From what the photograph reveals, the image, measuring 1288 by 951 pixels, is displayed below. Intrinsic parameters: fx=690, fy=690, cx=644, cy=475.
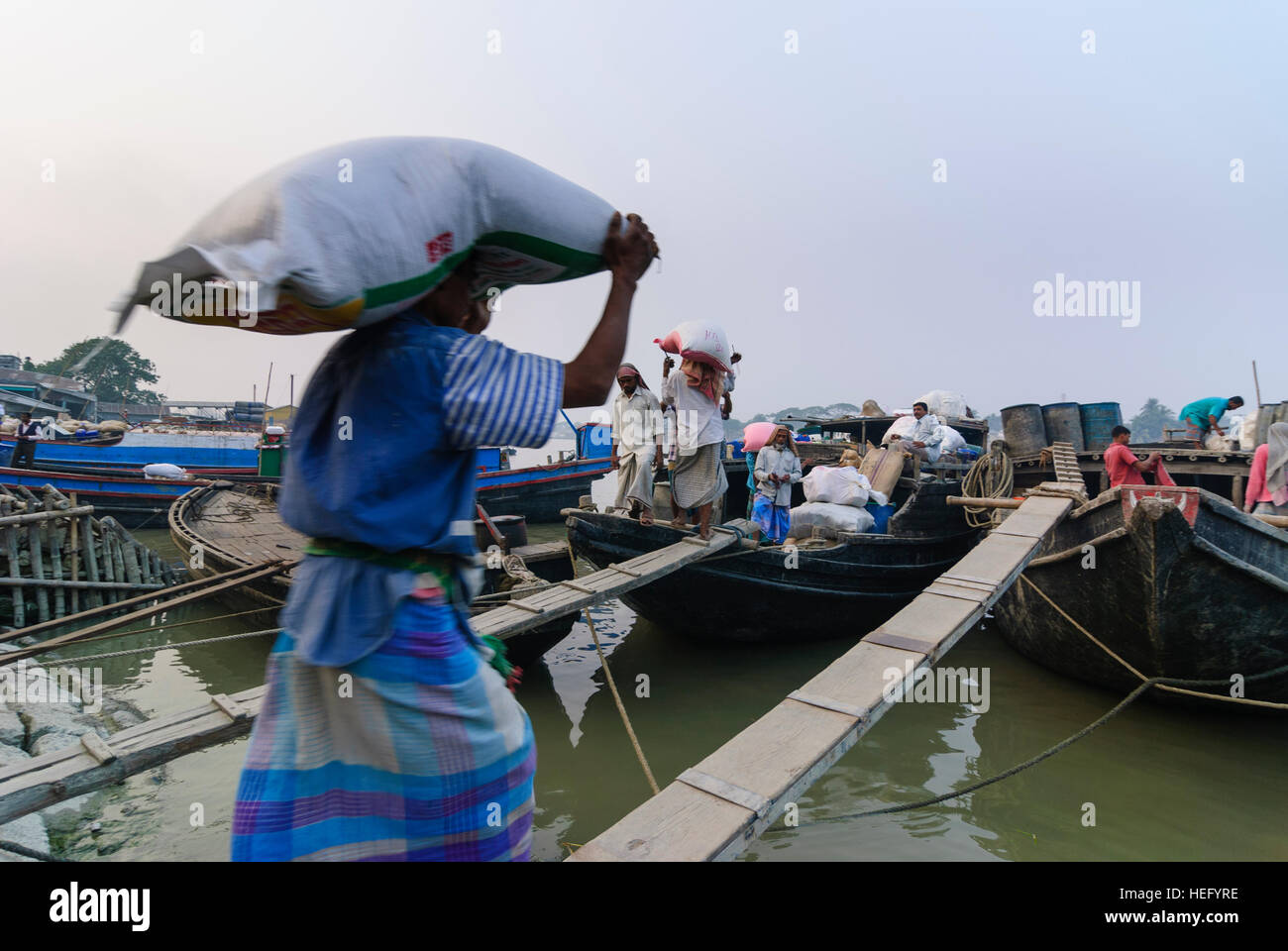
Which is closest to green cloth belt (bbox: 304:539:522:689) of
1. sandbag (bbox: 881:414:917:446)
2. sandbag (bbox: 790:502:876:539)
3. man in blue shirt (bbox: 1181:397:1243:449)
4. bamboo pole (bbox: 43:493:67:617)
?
sandbag (bbox: 790:502:876:539)

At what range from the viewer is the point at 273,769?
1106mm

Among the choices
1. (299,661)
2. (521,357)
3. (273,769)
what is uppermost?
(521,357)

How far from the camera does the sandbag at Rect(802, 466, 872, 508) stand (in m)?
7.34

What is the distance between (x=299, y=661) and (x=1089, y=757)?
17.9 ft

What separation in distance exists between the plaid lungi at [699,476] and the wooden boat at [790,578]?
33cm

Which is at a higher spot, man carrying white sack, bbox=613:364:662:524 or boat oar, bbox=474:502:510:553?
man carrying white sack, bbox=613:364:662:524

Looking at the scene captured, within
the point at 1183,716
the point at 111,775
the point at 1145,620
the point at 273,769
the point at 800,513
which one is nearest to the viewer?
the point at 273,769

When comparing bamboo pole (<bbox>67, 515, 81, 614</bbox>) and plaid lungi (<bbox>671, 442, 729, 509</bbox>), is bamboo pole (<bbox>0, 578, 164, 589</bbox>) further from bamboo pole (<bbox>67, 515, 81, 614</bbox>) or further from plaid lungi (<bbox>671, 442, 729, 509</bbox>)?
plaid lungi (<bbox>671, 442, 729, 509</bbox>)

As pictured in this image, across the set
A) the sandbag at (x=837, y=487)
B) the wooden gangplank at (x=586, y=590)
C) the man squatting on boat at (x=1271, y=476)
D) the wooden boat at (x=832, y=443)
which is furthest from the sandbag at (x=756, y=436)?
the man squatting on boat at (x=1271, y=476)

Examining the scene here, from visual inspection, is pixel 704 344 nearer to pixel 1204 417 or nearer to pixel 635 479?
pixel 635 479

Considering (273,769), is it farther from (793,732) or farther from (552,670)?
(552,670)

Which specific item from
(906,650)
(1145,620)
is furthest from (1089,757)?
(906,650)

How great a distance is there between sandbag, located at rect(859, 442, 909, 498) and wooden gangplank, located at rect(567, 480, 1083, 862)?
468 centimetres
